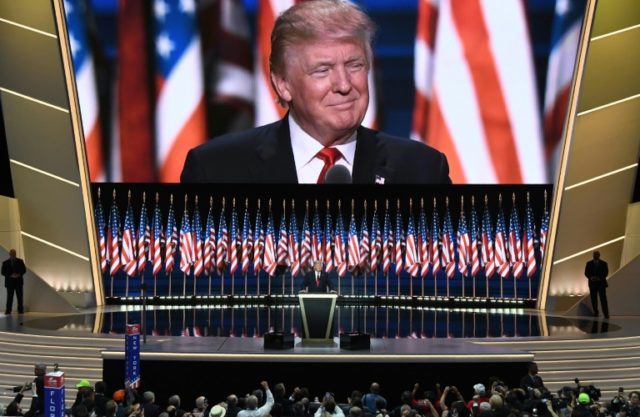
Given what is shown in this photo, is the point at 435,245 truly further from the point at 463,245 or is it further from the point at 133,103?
the point at 133,103

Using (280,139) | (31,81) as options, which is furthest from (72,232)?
(280,139)

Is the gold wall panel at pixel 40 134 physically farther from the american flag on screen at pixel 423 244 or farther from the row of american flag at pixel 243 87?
the american flag on screen at pixel 423 244

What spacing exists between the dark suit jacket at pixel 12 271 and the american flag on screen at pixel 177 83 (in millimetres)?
4861

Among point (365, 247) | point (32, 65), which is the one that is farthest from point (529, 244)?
point (32, 65)

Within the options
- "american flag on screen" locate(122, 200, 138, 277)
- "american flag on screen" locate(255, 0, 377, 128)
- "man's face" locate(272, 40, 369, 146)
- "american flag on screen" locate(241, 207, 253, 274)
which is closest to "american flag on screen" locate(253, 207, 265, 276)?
"american flag on screen" locate(241, 207, 253, 274)

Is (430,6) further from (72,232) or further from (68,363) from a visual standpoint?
(68,363)

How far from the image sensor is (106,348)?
52.9 feet

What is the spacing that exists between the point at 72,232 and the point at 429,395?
49.8ft

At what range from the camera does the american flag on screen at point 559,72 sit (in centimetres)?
2405

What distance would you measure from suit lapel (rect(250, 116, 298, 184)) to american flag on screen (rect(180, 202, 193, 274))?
2024mm

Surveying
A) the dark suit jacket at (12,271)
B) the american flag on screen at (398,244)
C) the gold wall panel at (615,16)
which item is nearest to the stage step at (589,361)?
the american flag on screen at (398,244)

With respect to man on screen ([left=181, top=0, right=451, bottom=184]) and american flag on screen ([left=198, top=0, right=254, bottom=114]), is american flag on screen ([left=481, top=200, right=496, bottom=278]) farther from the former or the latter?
american flag on screen ([left=198, top=0, right=254, bottom=114])

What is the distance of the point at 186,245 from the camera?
80.7ft

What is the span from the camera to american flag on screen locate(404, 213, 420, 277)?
78.7ft
